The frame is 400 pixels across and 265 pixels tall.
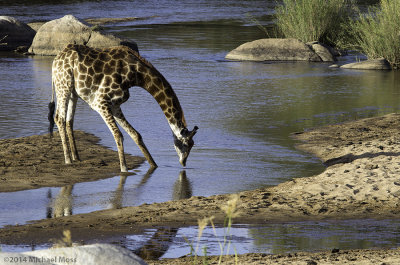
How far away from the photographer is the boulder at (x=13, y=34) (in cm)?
2684

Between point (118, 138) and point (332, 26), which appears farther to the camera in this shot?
point (332, 26)

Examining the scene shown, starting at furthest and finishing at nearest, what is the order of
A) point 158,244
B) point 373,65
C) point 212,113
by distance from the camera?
point 373,65 < point 212,113 < point 158,244

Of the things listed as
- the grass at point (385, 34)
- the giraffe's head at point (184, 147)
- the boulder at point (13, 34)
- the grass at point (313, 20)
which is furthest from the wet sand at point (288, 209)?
the boulder at point (13, 34)

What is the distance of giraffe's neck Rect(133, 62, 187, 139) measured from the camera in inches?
437

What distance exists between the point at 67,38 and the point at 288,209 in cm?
1757

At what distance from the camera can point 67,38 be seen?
81.8 ft

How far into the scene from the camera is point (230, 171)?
10.8 metres

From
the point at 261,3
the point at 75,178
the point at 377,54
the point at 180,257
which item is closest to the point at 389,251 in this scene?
the point at 180,257

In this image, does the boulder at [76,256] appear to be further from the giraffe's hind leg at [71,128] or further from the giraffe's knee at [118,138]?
the giraffe's hind leg at [71,128]

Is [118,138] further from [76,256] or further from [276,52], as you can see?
[276,52]

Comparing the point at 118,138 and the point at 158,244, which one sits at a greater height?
the point at 118,138

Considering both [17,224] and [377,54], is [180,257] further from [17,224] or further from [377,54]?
[377,54]

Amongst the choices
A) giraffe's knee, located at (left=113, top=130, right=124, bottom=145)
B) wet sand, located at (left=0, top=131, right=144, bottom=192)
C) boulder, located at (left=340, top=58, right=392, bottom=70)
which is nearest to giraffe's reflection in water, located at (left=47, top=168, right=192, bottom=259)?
wet sand, located at (left=0, top=131, right=144, bottom=192)

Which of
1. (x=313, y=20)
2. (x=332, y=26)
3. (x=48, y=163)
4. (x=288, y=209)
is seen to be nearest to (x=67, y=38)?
(x=313, y=20)
